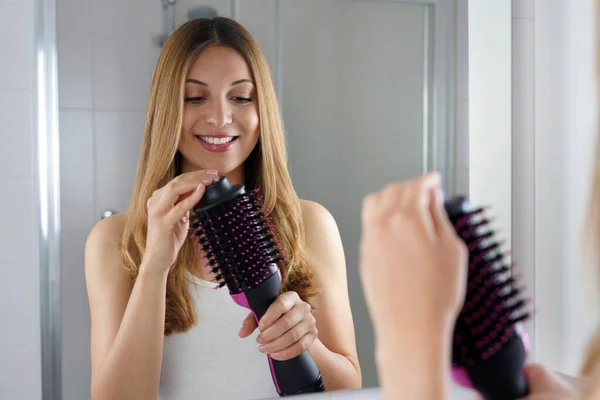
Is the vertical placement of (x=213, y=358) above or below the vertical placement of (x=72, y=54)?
below

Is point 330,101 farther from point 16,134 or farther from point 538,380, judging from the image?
point 538,380

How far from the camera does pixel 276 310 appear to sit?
0.75 metres

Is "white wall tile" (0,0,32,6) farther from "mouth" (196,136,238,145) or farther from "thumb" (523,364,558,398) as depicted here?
"thumb" (523,364,558,398)

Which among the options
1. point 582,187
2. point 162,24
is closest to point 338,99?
point 162,24

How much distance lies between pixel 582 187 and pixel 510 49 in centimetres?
28

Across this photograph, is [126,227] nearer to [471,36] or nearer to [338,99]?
[338,99]

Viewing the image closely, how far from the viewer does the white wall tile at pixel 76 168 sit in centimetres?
77

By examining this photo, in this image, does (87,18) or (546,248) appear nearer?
(87,18)

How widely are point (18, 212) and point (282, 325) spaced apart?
35 centimetres

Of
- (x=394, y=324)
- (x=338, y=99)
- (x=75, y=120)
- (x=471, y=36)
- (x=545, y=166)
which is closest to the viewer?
(x=394, y=324)

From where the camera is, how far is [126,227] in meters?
0.79

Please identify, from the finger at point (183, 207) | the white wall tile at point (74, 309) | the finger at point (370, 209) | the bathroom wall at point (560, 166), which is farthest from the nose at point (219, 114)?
the bathroom wall at point (560, 166)

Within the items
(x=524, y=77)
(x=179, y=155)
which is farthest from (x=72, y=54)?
(x=524, y=77)

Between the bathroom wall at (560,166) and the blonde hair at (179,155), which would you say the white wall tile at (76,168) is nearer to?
the blonde hair at (179,155)
